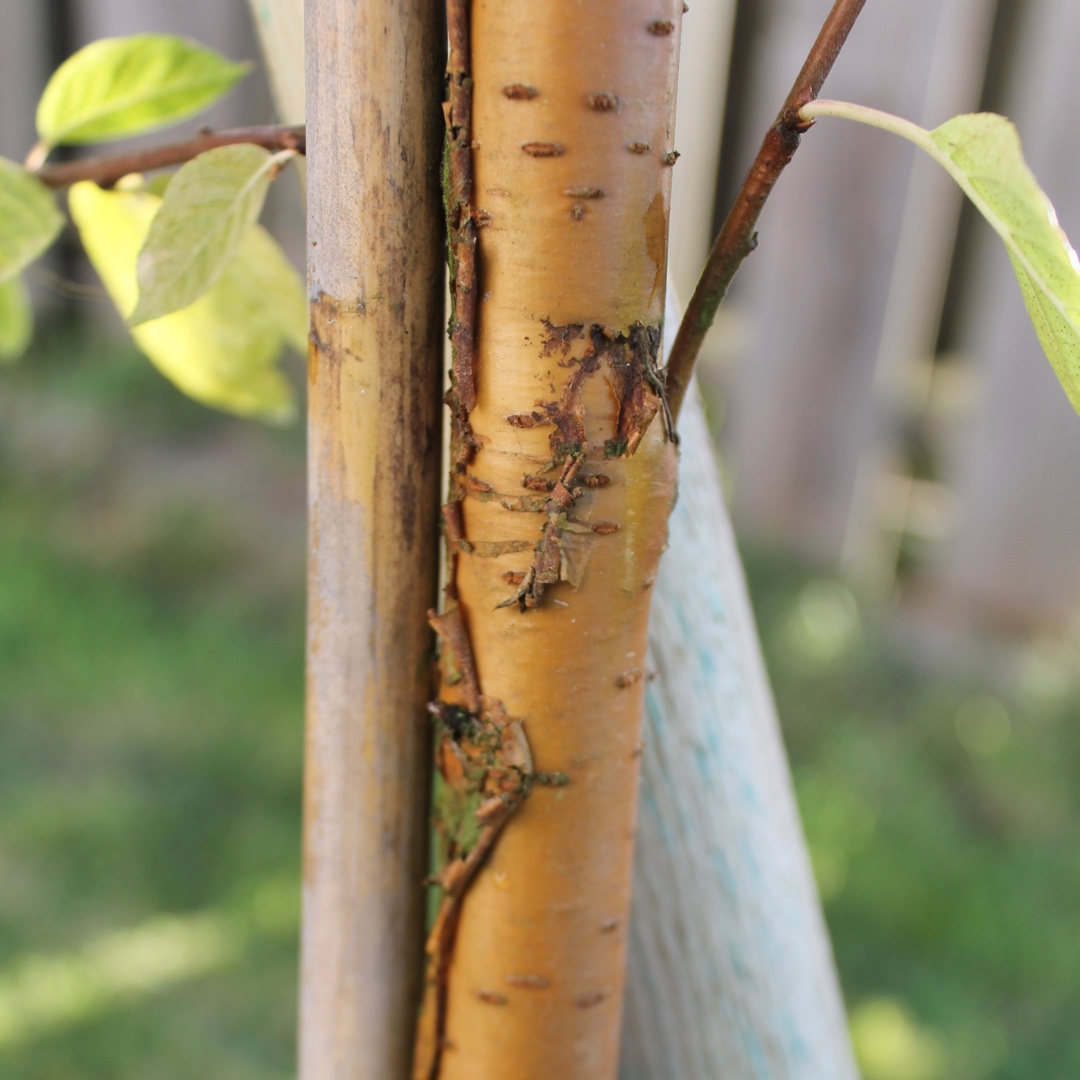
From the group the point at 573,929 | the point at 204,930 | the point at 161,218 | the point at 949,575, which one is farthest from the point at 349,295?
the point at 949,575

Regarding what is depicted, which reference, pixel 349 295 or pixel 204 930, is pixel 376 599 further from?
pixel 204 930

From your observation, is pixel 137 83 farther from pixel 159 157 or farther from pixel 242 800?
pixel 242 800

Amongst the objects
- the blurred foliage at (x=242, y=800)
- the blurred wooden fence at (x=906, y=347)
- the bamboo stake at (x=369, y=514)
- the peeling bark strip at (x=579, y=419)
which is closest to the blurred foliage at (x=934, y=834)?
the blurred foliage at (x=242, y=800)

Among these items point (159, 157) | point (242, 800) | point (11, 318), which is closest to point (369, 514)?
point (159, 157)

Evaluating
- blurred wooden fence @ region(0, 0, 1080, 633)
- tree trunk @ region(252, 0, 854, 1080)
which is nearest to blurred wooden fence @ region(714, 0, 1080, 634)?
blurred wooden fence @ region(0, 0, 1080, 633)

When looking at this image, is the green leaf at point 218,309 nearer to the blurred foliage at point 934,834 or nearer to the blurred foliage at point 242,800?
the blurred foliage at point 242,800

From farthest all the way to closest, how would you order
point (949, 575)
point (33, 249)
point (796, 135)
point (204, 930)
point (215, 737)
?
1. point (949, 575)
2. point (215, 737)
3. point (204, 930)
4. point (33, 249)
5. point (796, 135)

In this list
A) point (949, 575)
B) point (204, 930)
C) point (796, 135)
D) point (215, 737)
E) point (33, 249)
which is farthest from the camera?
point (949, 575)
